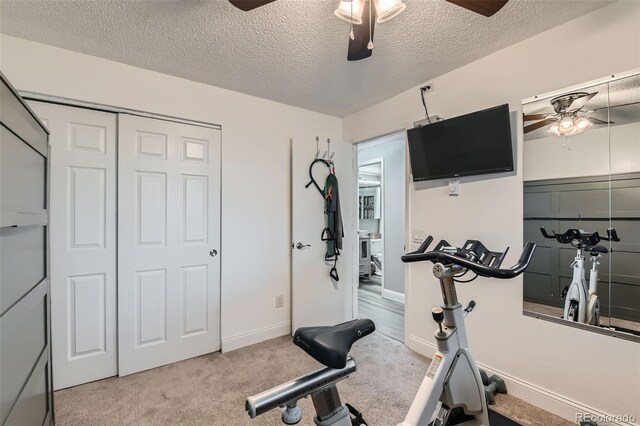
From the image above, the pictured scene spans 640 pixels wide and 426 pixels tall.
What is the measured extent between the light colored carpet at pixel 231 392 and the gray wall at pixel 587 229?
0.80 meters

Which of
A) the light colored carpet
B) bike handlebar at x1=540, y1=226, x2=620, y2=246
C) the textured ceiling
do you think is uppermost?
the textured ceiling

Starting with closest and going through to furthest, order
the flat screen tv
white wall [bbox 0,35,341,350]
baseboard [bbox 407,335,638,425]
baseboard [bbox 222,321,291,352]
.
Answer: baseboard [bbox 407,335,638,425] < the flat screen tv < white wall [bbox 0,35,341,350] < baseboard [bbox 222,321,291,352]

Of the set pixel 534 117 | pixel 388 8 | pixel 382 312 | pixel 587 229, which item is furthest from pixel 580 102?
pixel 382 312

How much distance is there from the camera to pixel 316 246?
123 inches

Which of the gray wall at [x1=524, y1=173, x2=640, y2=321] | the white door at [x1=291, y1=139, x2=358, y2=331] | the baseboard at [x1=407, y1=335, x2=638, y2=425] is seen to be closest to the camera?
the gray wall at [x1=524, y1=173, x2=640, y2=321]

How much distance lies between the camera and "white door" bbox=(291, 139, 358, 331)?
299 centimetres

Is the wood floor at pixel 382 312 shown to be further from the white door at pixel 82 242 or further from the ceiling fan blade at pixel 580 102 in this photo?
the white door at pixel 82 242

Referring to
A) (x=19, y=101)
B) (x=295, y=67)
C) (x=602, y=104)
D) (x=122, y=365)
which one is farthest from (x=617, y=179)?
(x=122, y=365)

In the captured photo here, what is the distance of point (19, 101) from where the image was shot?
3.78ft

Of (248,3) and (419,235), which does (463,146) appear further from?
(248,3)

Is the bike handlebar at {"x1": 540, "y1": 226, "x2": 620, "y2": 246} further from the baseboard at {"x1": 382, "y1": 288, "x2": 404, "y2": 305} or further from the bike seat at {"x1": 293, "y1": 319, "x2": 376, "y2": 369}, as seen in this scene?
the baseboard at {"x1": 382, "y1": 288, "x2": 404, "y2": 305}

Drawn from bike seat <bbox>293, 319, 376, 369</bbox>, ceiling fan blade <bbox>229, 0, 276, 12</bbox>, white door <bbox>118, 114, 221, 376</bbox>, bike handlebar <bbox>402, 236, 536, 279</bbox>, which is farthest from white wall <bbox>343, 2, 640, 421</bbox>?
white door <bbox>118, 114, 221, 376</bbox>

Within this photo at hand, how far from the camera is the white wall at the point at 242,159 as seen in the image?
7.13 feet

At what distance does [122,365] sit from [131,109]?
2033 millimetres
